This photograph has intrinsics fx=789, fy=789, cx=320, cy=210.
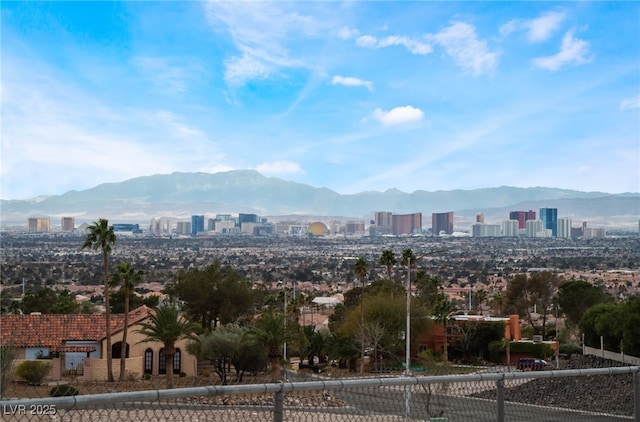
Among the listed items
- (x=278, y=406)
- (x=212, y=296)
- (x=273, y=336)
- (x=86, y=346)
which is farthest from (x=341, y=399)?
(x=212, y=296)

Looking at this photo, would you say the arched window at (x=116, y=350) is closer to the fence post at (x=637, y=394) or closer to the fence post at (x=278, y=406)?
the fence post at (x=637, y=394)

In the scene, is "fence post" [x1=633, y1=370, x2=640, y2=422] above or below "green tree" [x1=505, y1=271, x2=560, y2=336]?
above

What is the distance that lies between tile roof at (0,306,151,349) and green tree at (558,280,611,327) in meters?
43.1

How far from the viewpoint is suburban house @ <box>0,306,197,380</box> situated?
40.7 meters

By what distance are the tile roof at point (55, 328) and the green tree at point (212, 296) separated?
10.4 metres

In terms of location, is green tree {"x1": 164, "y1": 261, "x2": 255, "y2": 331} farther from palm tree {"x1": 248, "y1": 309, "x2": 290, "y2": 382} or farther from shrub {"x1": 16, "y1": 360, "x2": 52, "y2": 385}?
shrub {"x1": 16, "y1": 360, "x2": 52, "y2": 385}

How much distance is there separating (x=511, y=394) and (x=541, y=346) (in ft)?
142

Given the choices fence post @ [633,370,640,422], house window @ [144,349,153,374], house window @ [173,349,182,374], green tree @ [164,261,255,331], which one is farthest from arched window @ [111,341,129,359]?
fence post @ [633,370,640,422]

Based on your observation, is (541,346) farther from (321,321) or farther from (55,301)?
(55,301)

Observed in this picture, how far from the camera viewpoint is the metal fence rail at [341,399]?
506 cm

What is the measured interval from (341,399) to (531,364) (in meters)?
48.1

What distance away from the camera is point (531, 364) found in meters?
53.2

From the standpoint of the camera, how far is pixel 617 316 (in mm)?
51562

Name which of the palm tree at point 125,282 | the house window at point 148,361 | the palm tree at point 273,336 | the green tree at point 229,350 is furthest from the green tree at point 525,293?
the palm tree at point 273,336
